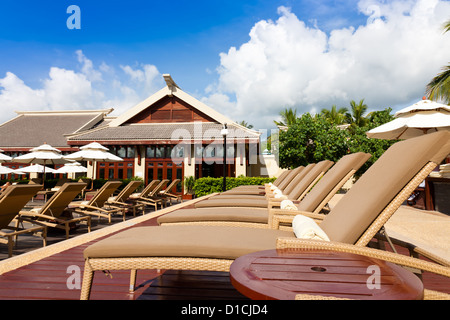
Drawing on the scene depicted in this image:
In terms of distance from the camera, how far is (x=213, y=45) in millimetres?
9211

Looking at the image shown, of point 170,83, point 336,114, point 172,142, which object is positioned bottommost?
point 172,142

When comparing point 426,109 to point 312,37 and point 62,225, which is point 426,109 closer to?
point 312,37

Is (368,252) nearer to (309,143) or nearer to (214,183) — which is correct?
(214,183)

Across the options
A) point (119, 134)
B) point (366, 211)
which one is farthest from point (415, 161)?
point (119, 134)

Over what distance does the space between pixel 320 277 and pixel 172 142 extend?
60.4 feet

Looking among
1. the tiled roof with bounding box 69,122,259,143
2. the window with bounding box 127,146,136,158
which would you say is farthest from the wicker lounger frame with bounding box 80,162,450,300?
the window with bounding box 127,146,136,158

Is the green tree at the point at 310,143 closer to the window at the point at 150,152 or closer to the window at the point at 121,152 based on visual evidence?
the window at the point at 150,152

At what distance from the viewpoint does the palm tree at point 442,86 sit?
1309 centimetres

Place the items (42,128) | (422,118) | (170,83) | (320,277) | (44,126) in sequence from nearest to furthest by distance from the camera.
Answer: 1. (320,277)
2. (422,118)
3. (170,83)
4. (42,128)
5. (44,126)

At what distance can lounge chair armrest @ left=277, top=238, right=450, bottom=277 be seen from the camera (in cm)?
136

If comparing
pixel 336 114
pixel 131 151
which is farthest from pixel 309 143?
pixel 336 114

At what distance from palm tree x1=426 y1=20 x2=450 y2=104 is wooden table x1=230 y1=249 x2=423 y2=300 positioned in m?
15.7

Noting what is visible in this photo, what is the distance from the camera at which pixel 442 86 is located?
13359 mm

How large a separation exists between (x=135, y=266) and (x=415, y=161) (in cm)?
188
